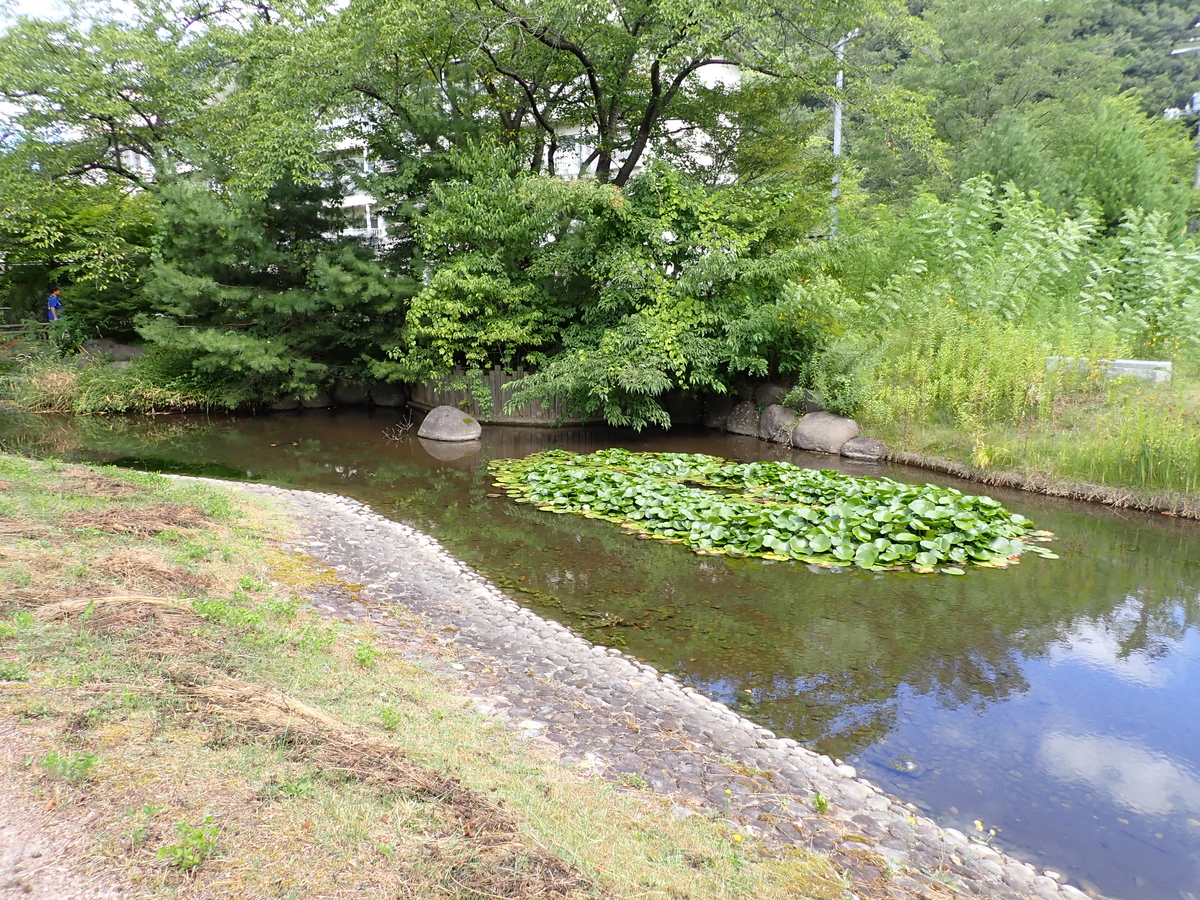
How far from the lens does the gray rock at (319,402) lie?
21375mm

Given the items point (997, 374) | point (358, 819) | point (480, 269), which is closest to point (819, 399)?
point (997, 374)

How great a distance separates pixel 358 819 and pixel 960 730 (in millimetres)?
4123

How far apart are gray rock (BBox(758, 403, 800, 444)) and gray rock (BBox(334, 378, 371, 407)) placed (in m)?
11.1

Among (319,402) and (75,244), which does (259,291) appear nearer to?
(319,402)

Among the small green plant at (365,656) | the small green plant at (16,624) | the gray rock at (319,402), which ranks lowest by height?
the gray rock at (319,402)

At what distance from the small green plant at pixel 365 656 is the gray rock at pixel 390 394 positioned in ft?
56.0

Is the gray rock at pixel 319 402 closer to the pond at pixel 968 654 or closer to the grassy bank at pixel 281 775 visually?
the pond at pixel 968 654

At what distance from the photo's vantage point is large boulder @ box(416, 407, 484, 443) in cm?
1705

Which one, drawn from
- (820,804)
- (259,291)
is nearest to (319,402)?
(259,291)

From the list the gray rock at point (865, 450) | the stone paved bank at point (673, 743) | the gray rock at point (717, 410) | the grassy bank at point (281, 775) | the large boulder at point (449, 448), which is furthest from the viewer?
the gray rock at point (717, 410)

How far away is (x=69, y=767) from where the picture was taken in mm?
3283

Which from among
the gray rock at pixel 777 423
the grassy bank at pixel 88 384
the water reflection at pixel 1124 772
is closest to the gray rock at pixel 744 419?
the gray rock at pixel 777 423

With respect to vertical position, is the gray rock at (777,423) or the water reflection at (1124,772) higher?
the gray rock at (777,423)

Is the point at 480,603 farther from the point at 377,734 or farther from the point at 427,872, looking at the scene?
the point at 427,872
